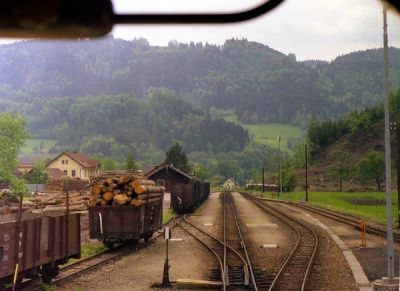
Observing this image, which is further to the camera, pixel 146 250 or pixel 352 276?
pixel 146 250

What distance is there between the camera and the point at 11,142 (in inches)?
3088

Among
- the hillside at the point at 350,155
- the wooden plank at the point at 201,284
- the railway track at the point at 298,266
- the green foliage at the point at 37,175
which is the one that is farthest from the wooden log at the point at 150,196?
the hillside at the point at 350,155

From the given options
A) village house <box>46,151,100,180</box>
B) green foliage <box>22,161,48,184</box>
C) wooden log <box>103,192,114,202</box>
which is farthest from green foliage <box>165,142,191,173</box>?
wooden log <box>103,192,114,202</box>

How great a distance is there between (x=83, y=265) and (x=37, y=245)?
222 inches

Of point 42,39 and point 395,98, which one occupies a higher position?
point 395,98

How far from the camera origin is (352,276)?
17.0m

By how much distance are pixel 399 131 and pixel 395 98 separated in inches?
4830

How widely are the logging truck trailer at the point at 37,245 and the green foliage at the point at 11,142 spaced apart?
2379 inches

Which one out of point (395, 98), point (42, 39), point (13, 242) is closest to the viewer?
point (42, 39)

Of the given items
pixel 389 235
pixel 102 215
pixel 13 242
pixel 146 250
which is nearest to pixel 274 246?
pixel 146 250

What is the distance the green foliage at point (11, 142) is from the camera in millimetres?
74062

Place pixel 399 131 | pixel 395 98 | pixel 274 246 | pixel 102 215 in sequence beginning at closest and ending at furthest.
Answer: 1. pixel 102 215
2. pixel 274 246
3. pixel 399 131
4. pixel 395 98

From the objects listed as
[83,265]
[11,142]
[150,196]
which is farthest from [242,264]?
[11,142]

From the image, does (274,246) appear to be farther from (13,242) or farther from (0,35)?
(0,35)
